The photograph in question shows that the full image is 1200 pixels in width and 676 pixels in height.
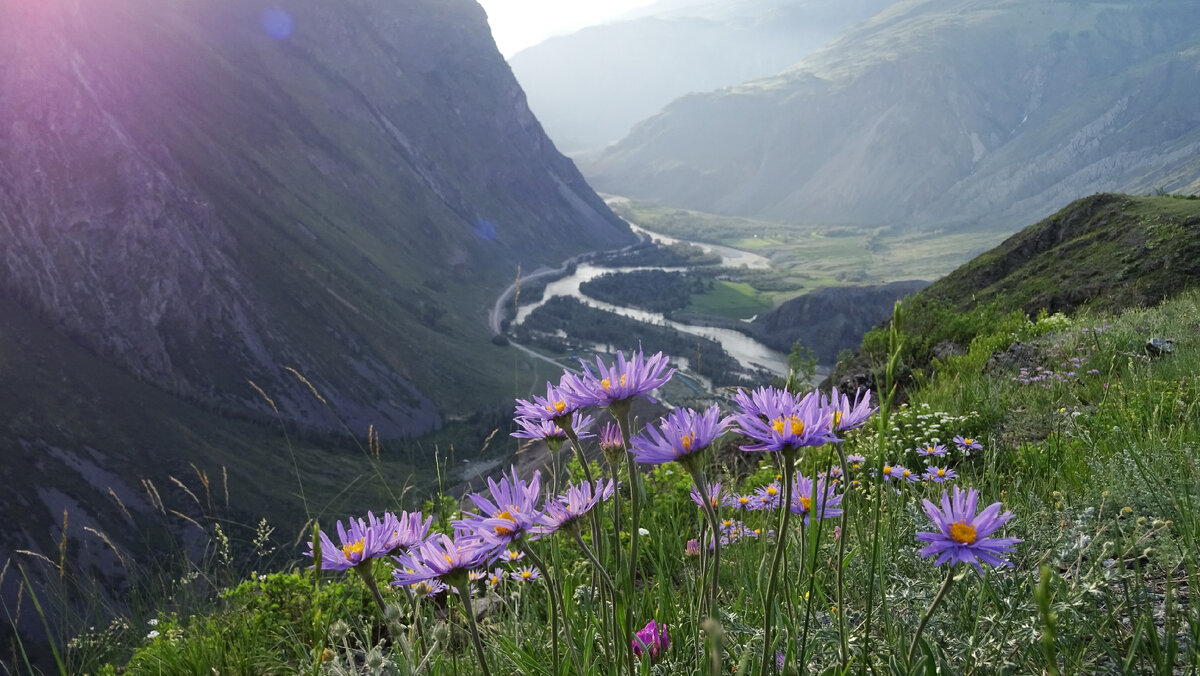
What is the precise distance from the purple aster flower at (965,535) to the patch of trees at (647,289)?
10139cm

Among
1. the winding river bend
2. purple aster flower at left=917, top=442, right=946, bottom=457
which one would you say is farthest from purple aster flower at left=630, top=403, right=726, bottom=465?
the winding river bend

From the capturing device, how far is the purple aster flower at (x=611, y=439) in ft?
6.85

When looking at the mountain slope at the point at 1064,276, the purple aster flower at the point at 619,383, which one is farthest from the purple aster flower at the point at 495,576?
the mountain slope at the point at 1064,276

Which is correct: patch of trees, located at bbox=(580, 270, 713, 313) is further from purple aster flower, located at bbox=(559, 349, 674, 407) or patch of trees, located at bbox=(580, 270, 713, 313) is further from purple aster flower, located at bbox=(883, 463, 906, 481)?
purple aster flower, located at bbox=(559, 349, 674, 407)

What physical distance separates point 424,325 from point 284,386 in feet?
69.8

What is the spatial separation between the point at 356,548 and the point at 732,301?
109108mm

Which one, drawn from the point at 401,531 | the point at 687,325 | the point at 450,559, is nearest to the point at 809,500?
the point at 450,559

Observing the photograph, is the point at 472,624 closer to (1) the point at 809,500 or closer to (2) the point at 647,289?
(1) the point at 809,500

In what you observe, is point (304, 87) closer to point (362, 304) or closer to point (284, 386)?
point (362, 304)

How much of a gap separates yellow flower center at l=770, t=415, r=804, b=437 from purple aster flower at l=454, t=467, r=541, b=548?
0.58 meters

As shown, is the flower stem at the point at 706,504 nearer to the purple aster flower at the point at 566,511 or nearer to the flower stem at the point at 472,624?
the purple aster flower at the point at 566,511

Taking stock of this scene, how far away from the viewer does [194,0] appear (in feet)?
299

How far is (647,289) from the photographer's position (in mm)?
113062

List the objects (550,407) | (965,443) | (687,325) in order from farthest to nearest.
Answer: (687,325), (965,443), (550,407)
